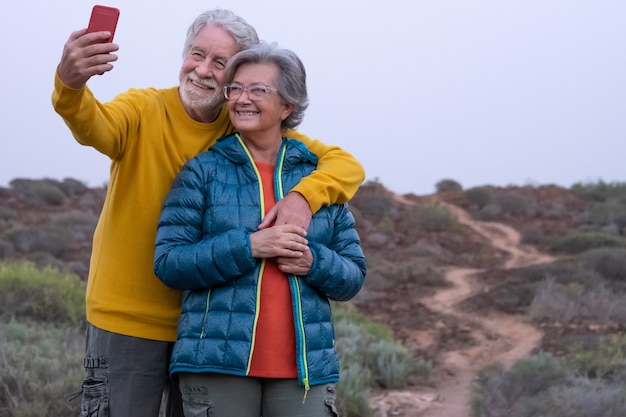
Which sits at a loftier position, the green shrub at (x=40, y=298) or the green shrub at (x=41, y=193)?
the green shrub at (x=41, y=193)

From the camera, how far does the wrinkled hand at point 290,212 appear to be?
2.66 m

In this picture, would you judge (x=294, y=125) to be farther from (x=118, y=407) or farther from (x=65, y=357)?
(x=65, y=357)

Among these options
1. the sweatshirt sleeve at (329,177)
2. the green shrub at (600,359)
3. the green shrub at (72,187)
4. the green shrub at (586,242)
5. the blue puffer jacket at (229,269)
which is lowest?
the green shrub at (600,359)

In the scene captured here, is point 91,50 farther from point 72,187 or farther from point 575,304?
point 72,187

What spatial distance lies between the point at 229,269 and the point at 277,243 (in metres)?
0.17

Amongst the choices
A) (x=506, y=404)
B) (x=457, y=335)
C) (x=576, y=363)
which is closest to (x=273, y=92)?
(x=506, y=404)

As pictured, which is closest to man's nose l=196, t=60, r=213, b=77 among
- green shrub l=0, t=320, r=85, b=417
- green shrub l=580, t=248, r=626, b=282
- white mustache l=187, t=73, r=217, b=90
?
white mustache l=187, t=73, r=217, b=90

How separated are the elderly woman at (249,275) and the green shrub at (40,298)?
597cm

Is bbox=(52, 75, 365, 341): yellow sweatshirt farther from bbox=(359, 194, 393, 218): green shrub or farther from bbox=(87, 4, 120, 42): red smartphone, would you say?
bbox=(359, 194, 393, 218): green shrub

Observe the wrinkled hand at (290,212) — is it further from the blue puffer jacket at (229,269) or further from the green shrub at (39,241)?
the green shrub at (39,241)

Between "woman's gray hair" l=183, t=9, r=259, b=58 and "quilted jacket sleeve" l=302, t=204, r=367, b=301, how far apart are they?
68 cm

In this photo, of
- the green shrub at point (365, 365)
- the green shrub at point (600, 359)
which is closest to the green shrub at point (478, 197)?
the green shrub at point (365, 365)

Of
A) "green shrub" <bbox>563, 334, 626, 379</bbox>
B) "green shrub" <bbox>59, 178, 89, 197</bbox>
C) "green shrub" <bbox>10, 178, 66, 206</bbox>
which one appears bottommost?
"green shrub" <bbox>563, 334, 626, 379</bbox>

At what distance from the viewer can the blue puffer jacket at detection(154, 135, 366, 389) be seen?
2.56 metres
